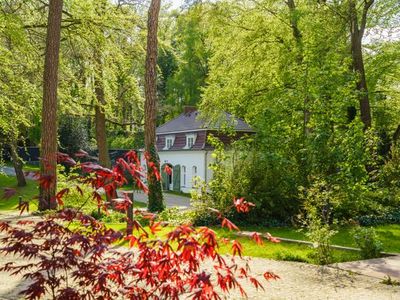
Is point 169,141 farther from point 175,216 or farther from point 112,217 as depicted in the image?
point 175,216

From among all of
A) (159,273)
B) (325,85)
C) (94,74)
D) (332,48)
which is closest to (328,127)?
(325,85)

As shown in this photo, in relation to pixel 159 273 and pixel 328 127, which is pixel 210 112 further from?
pixel 159 273

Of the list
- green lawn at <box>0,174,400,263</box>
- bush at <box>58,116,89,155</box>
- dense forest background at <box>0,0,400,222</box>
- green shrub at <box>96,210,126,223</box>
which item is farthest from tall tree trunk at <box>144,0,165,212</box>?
bush at <box>58,116,89,155</box>

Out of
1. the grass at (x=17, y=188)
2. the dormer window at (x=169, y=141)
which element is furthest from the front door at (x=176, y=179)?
the grass at (x=17, y=188)

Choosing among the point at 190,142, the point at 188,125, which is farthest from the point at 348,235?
the point at 188,125

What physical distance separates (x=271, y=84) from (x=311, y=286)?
1798 cm

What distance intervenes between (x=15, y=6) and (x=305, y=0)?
1384 centimetres

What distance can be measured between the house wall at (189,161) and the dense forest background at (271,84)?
906 cm

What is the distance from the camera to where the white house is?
3644 centimetres

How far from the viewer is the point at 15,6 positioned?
17.5m

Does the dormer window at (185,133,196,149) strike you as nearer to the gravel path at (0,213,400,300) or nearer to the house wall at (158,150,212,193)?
the house wall at (158,150,212,193)

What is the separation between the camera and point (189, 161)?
38625 millimetres

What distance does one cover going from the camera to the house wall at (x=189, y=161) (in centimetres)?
3627

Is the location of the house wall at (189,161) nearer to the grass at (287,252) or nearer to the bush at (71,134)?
the bush at (71,134)
